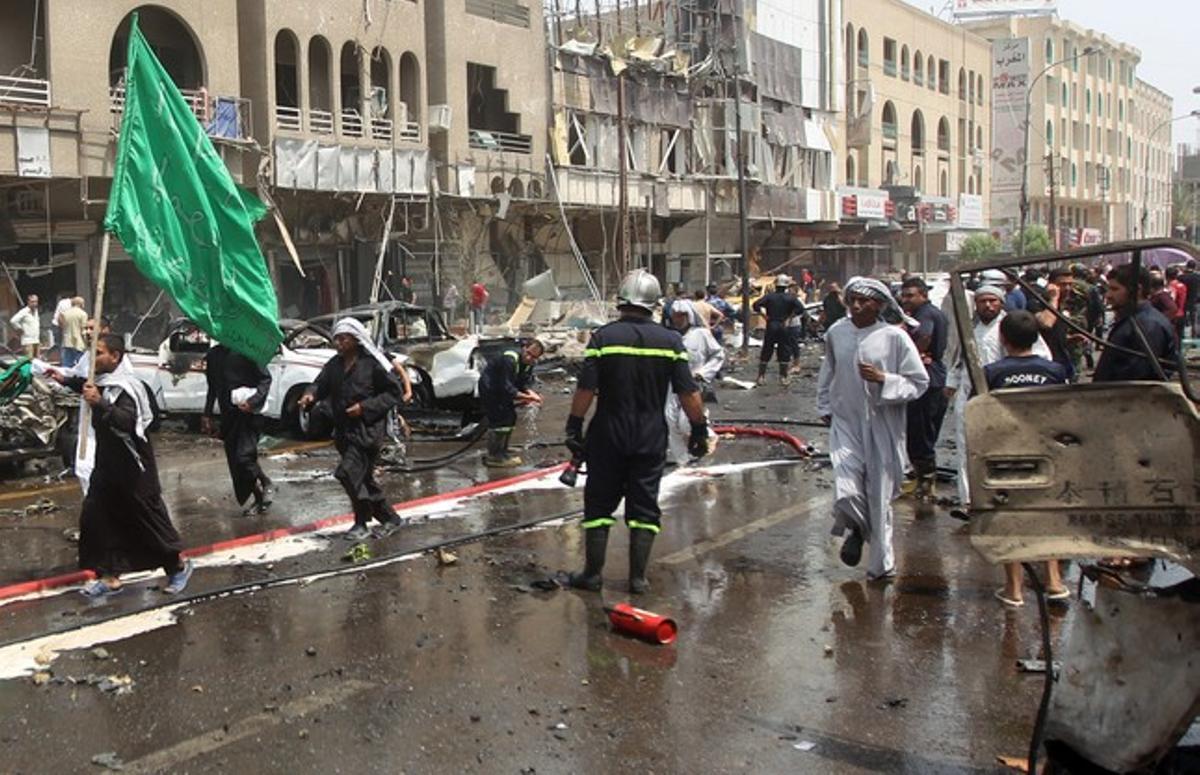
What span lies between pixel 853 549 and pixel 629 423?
4.89ft

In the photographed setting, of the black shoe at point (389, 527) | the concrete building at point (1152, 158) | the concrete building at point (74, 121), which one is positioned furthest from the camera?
the concrete building at point (1152, 158)

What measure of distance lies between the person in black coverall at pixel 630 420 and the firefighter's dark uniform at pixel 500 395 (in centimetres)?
509

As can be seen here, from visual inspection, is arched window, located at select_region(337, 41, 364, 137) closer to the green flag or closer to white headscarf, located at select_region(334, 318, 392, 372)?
white headscarf, located at select_region(334, 318, 392, 372)

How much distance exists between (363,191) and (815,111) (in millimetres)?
26987

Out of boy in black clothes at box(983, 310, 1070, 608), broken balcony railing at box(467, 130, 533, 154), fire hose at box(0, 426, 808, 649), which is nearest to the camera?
boy in black clothes at box(983, 310, 1070, 608)

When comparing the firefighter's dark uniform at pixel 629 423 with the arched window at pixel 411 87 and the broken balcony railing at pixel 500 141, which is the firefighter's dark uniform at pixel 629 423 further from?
the broken balcony railing at pixel 500 141

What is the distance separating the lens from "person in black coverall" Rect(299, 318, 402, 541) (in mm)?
8180

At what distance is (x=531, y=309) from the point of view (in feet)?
98.9

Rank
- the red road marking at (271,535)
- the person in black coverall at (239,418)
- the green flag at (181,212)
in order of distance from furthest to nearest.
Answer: the person in black coverall at (239,418), the green flag at (181,212), the red road marking at (271,535)

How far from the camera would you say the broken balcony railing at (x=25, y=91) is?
21.4 metres

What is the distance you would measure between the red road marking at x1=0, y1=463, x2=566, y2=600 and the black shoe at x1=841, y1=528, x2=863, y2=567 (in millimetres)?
3795

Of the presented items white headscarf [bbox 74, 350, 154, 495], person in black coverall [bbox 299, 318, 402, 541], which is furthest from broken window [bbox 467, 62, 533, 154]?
white headscarf [bbox 74, 350, 154, 495]

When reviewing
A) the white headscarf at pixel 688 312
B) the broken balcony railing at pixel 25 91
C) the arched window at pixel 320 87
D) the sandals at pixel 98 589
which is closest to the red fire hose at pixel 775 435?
the white headscarf at pixel 688 312

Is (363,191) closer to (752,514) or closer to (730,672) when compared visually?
(752,514)
